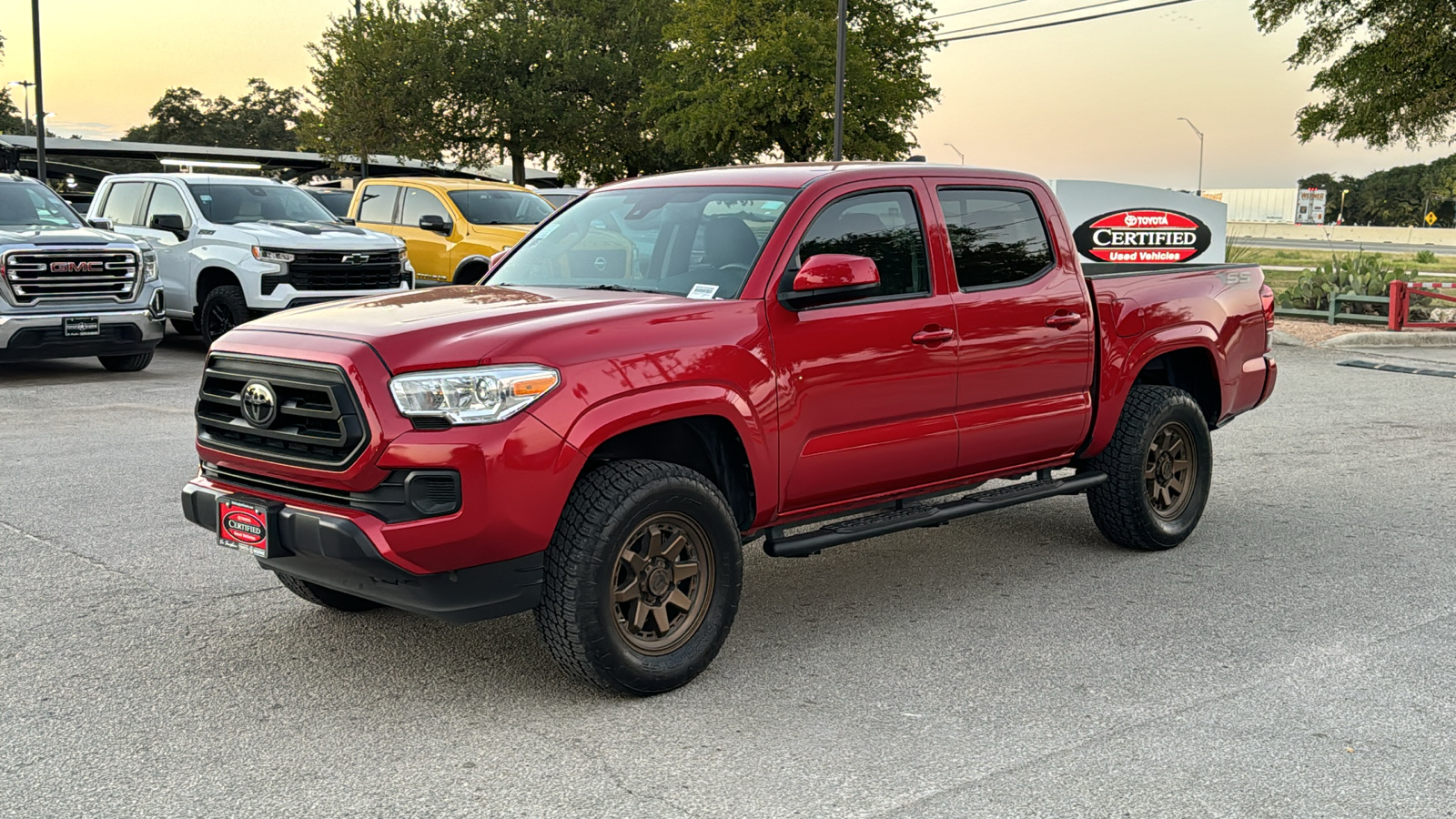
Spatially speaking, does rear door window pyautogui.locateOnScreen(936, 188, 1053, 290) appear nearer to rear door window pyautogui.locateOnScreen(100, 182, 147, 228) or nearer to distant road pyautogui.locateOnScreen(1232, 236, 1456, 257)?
rear door window pyautogui.locateOnScreen(100, 182, 147, 228)

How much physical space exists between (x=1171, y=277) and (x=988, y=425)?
1.68 metres

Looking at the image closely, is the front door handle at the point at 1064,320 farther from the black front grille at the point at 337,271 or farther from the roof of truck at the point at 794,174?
the black front grille at the point at 337,271

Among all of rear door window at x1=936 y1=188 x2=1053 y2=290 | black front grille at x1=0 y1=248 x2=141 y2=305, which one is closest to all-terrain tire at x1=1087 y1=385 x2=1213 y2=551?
rear door window at x1=936 y1=188 x2=1053 y2=290

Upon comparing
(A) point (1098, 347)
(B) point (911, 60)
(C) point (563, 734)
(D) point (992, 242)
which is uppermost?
(B) point (911, 60)

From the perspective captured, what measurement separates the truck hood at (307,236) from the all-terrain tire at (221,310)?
1.99 feet

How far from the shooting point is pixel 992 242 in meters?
6.08

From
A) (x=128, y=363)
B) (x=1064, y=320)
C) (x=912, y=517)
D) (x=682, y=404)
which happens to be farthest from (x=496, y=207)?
(x=682, y=404)

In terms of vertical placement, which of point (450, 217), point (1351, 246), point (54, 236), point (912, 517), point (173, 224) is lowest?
point (912, 517)

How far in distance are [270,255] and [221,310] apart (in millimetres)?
947

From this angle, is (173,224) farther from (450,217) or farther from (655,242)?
(655,242)

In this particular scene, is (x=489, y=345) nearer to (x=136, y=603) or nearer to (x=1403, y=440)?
(x=136, y=603)

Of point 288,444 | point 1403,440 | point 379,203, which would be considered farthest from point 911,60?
point 288,444

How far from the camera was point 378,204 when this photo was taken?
18.1m

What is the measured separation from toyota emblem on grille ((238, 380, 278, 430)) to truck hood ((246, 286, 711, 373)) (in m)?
0.23
